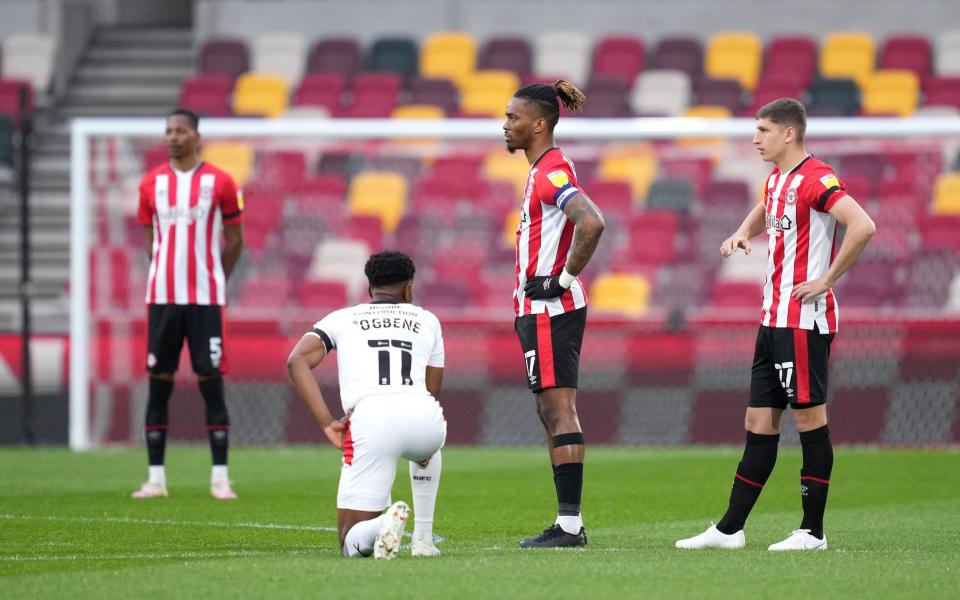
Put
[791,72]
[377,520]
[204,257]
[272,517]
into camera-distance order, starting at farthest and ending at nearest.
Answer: [791,72] → [204,257] → [272,517] → [377,520]

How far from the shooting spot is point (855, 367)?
12.0 metres

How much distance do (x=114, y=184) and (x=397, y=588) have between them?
27.7ft

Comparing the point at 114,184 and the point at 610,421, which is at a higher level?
the point at 114,184

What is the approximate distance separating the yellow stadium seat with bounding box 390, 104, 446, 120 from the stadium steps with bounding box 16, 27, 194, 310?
3380 millimetres

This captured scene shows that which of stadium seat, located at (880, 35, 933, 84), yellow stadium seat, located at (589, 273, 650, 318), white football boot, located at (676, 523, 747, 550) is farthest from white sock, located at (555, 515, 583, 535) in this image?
stadium seat, located at (880, 35, 933, 84)

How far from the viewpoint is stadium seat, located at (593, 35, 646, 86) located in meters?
18.6

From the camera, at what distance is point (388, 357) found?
5.66 m

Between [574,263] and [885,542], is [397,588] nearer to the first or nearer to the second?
[574,263]

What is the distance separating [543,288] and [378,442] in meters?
1.12

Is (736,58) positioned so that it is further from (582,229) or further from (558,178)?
(582,229)

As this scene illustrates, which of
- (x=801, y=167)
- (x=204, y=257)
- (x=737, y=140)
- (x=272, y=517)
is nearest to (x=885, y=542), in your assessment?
(x=801, y=167)

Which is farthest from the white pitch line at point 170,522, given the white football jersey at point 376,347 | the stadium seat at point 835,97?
the stadium seat at point 835,97

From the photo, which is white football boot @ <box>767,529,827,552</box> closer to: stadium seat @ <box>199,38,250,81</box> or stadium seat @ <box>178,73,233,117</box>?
stadium seat @ <box>178,73,233,117</box>

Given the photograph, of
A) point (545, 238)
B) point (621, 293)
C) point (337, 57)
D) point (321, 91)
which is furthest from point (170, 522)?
point (337, 57)
